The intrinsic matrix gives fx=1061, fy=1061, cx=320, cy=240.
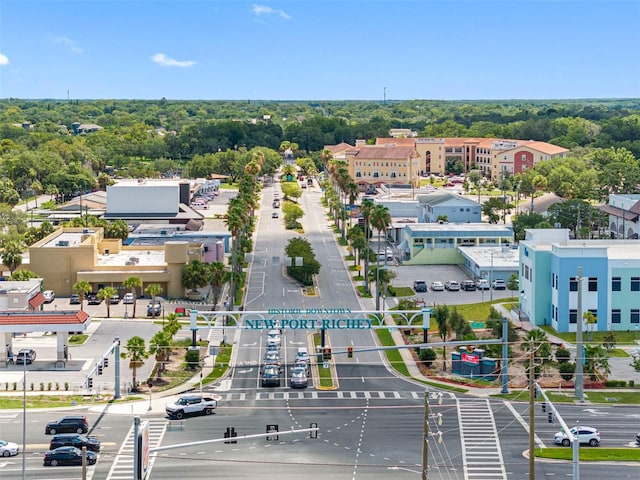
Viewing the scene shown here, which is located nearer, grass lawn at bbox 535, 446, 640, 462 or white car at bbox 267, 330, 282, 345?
grass lawn at bbox 535, 446, 640, 462

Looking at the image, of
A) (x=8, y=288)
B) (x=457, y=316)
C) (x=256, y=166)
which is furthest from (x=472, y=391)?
(x=256, y=166)

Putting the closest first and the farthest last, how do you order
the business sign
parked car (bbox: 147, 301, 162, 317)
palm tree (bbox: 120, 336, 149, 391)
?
palm tree (bbox: 120, 336, 149, 391)
the business sign
parked car (bbox: 147, 301, 162, 317)

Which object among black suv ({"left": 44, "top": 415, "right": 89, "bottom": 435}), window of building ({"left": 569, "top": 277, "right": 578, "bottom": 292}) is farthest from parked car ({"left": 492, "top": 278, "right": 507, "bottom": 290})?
black suv ({"left": 44, "top": 415, "right": 89, "bottom": 435})

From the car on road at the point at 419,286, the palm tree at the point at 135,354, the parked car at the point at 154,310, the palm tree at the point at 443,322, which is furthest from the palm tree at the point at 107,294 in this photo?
the car on road at the point at 419,286

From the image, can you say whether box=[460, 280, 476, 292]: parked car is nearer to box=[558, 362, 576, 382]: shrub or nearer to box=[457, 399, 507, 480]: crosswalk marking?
box=[558, 362, 576, 382]: shrub

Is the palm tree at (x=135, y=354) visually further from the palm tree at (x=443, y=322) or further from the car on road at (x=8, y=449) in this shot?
the palm tree at (x=443, y=322)

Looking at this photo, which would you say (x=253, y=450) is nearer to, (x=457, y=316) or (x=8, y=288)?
(x=457, y=316)

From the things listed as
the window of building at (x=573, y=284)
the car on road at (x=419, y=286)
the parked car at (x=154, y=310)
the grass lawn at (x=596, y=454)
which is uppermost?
the window of building at (x=573, y=284)
